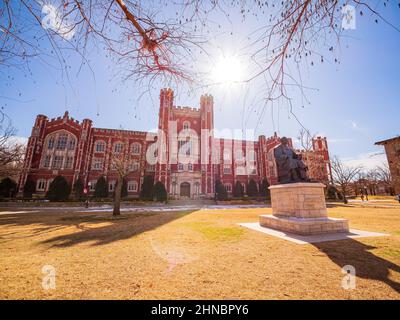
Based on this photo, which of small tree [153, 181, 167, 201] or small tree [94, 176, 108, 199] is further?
small tree [94, 176, 108, 199]

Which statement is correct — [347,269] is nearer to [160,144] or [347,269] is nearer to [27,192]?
[160,144]

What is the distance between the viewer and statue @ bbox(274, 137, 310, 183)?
23.2 feet

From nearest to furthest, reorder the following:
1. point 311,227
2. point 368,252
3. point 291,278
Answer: point 291,278
point 368,252
point 311,227

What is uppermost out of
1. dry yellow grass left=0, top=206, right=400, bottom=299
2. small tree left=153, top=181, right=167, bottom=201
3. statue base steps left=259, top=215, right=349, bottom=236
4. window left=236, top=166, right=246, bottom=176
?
window left=236, top=166, right=246, bottom=176

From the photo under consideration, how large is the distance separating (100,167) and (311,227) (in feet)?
115

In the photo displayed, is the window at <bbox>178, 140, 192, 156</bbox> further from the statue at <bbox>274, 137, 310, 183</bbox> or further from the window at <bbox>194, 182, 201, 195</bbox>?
the statue at <bbox>274, 137, 310, 183</bbox>

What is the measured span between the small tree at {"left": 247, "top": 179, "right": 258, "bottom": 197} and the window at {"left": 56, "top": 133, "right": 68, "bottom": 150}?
114ft

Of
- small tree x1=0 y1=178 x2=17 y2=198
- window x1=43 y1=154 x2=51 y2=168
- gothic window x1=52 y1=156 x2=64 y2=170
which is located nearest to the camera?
small tree x1=0 y1=178 x2=17 y2=198

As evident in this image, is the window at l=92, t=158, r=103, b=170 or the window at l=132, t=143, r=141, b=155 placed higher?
the window at l=132, t=143, r=141, b=155

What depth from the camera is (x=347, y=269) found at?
111 inches

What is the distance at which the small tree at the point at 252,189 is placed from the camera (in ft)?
111

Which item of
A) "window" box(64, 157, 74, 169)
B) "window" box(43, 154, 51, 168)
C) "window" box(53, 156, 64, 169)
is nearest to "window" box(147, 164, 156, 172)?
"window" box(64, 157, 74, 169)

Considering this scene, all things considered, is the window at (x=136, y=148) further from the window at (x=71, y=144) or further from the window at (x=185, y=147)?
the window at (x=71, y=144)
